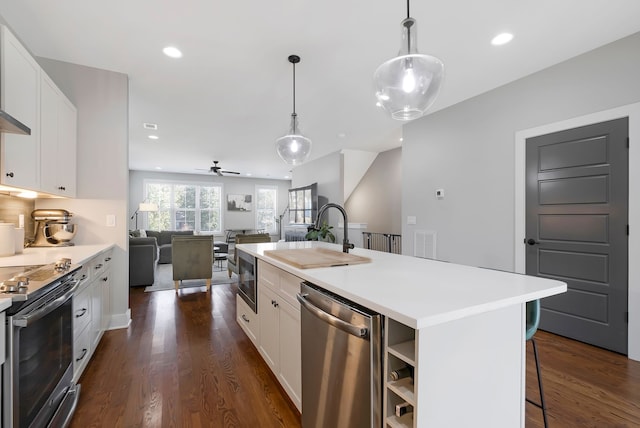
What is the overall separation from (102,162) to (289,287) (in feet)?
8.53

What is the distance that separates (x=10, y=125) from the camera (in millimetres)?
1695

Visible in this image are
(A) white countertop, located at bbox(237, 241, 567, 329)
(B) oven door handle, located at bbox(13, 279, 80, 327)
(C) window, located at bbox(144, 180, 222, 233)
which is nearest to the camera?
(A) white countertop, located at bbox(237, 241, 567, 329)

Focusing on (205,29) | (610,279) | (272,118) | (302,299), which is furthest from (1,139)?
(610,279)

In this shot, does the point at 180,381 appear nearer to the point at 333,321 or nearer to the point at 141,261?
the point at 333,321

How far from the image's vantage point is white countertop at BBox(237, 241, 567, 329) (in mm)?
905

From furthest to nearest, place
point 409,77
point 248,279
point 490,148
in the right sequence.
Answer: point 490,148
point 248,279
point 409,77

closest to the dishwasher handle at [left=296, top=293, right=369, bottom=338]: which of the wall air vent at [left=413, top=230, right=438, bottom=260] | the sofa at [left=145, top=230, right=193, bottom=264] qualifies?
the wall air vent at [left=413, top=230, right=438, bottom=260]

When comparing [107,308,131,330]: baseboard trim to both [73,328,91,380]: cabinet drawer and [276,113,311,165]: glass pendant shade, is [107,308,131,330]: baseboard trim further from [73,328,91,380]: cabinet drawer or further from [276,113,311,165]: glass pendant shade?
[276,113,311,165]: glass pendant shade

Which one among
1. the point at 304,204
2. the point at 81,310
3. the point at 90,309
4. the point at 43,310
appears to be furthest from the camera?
the point at 304,204

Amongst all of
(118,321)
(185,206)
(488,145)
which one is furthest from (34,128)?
(185,206)

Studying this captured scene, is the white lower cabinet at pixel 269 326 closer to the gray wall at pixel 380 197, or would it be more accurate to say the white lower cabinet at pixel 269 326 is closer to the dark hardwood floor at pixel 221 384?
the dark hardwood floor at pixel 221 384

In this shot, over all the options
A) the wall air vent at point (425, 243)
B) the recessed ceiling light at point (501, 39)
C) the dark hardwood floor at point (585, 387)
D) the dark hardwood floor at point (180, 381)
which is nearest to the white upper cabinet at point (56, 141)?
the dark hardwood floor at point (180, 381)

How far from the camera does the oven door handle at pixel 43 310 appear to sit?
1.13 meters

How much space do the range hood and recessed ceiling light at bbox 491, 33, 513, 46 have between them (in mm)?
3406
